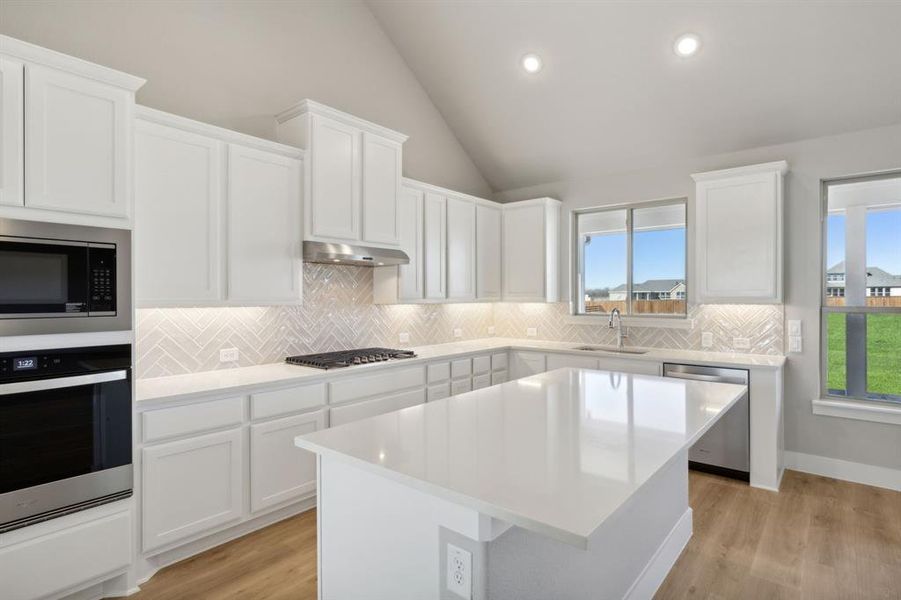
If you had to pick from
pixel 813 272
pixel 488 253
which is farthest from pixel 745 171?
pixel 488 253

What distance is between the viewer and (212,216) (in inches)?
114

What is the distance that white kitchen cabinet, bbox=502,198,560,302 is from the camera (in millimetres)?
5090

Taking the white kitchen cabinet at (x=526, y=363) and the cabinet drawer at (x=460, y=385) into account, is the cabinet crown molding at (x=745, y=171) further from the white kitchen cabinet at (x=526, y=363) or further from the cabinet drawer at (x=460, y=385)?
the cabinet drawer at (x=460, y=385)

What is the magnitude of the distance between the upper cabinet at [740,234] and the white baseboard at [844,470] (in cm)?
132

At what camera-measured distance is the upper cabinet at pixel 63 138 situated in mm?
1987

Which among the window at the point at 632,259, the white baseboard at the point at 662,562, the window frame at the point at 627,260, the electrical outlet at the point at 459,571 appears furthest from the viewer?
the window at the point at 632,259

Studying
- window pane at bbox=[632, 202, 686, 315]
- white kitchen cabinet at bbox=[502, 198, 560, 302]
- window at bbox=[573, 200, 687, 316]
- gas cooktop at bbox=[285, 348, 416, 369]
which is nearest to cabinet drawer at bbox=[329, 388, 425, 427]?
gas cooktop at bbox=[285, 348, 416, 369]

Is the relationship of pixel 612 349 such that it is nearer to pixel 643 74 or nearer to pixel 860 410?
pixel 860 410

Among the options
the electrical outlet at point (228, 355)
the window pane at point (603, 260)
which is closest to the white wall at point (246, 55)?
the electrical outlet at point (228, 355)

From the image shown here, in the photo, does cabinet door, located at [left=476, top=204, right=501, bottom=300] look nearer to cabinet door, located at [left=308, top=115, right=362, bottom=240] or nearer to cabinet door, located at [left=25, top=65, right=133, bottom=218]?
cabinet door, located at [left=308, top=115, right=362, bottom=240]

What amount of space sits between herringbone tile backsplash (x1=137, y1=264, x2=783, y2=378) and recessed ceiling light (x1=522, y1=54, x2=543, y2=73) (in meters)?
2.22

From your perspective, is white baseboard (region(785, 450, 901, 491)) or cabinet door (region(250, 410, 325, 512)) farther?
white baseboard (region(785, 450, 901, 491))

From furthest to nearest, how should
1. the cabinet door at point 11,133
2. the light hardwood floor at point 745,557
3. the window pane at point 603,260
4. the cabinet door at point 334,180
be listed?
the window pane at point 603,260 < the cabinet door at point 334,180 < the light hardwood floor at point 745,557 < the cabinet door at point 11,133

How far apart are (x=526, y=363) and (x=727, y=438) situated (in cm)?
179
